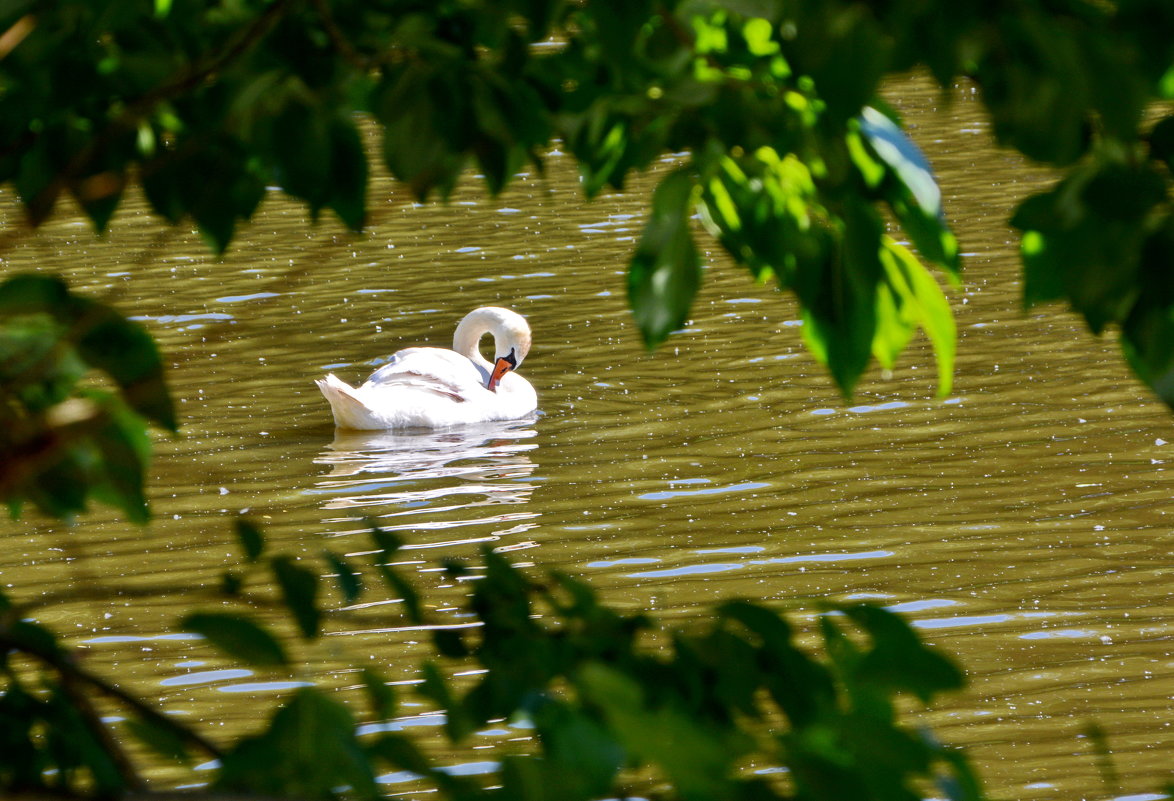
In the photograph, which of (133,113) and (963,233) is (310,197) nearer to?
(133,113)

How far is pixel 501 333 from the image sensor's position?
9.80 metres

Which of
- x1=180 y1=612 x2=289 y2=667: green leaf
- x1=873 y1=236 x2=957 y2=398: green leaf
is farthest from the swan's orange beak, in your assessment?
x1=180 y1=612 x2=289 y2=667: green leaf

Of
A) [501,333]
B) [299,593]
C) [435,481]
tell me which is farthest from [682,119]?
[501,333]

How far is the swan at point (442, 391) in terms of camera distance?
8.97 meters

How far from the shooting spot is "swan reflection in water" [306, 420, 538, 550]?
23.2 ft

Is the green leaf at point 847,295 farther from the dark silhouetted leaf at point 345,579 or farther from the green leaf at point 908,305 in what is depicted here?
the dark silhouetted leaf at point 345,579

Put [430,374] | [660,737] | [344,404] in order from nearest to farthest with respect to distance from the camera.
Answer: [660,737], [344,404], [430,374]

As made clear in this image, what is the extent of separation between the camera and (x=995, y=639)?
552 centimetres

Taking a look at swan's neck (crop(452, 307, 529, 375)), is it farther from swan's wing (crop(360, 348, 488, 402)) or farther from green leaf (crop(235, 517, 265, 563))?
green leaf (crop(235, 517, 265, 563))

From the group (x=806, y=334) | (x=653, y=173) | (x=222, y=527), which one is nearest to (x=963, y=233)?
(x=653, y=173)

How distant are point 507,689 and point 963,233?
10.4 metres

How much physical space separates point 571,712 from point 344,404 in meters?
7.77

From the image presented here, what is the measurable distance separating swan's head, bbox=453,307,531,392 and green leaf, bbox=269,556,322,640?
8093 mm

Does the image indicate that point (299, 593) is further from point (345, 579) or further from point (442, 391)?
point (442, 391)
